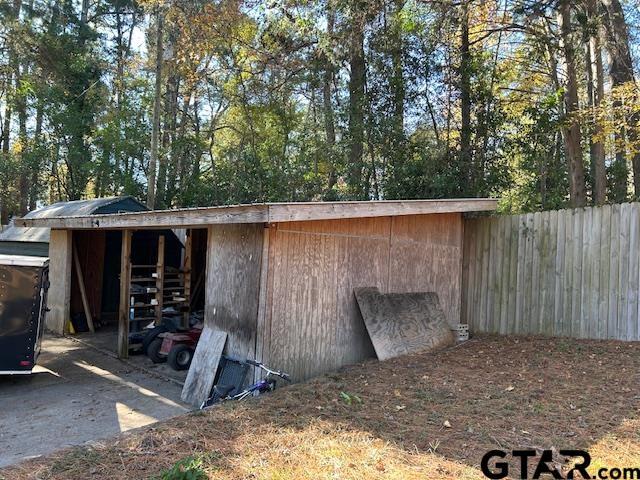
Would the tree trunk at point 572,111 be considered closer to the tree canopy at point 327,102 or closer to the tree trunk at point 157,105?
the tree canopy at point 327,102

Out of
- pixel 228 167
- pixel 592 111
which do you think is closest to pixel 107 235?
pixel 228 167

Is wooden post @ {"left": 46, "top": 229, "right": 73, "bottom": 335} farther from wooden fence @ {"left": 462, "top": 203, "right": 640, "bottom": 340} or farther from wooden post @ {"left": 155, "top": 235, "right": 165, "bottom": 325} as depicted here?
wooden fence @ {"left": 462, "top": 203, "right": 640, "bottom": 340}

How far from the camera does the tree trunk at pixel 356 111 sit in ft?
33.7

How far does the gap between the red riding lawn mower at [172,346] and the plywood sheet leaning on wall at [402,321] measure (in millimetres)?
2711

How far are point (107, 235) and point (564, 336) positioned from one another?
9.34m

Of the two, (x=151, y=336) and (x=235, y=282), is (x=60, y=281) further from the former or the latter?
(x=235, y=282)

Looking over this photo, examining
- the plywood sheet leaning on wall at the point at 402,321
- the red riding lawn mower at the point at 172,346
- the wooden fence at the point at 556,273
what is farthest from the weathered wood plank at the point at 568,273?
the red riding lawn mower at the point at 172,346

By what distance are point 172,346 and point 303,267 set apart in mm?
2831

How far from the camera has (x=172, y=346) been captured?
698 centimetres

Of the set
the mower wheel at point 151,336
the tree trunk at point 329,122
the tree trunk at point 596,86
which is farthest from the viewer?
the tree trunk at point 329,122

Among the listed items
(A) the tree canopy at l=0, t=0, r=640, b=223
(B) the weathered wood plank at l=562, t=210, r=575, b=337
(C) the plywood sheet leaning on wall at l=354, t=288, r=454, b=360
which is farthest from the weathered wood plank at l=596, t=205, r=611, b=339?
(A) the tree canopy at l=0, t=0, r=640, b=223

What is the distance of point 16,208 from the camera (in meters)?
19.6

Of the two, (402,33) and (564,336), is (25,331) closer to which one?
(564,336)

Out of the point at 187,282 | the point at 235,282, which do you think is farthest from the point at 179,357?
the point at 187,282
